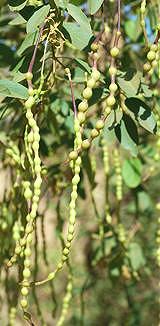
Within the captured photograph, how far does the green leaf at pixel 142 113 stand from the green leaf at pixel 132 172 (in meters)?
0.70

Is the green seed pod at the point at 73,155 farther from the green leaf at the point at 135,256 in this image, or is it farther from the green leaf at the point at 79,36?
the green leaf at the point at 135,256

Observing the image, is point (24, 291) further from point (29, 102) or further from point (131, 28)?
point (131, 28)

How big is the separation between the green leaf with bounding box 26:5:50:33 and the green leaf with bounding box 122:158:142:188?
0.90 metres

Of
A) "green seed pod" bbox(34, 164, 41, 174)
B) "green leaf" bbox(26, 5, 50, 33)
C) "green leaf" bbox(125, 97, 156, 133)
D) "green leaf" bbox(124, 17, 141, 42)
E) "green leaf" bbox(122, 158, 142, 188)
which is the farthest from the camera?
"green leaf" bbox(124, 17, 141, 42)

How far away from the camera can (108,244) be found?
88.8 inches

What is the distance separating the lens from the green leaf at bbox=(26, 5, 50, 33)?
1.08 metres

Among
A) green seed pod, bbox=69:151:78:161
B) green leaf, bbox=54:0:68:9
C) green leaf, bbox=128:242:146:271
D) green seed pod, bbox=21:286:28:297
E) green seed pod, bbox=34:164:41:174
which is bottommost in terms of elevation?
green leaf, bbox=128:242:146:271

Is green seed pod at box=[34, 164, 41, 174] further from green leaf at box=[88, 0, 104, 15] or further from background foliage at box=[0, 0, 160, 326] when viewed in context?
A: green leaf at box=[88, 0, 104, 15]

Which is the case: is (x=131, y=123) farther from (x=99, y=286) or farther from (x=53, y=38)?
(x=99, y=286)

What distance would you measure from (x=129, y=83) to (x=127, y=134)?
4.7 inches

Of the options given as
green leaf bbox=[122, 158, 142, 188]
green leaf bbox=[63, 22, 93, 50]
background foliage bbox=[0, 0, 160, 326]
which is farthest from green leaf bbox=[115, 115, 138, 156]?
green leaf bbox=[122, 158, 142, 188]

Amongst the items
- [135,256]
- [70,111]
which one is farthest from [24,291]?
[135,256]

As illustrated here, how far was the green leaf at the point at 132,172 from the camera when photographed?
1.94 metres

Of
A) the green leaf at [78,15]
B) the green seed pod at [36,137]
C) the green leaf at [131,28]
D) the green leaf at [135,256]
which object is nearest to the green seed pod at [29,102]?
the green seed pod at [36,137]
